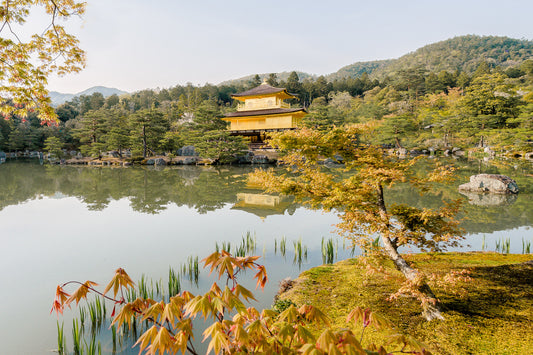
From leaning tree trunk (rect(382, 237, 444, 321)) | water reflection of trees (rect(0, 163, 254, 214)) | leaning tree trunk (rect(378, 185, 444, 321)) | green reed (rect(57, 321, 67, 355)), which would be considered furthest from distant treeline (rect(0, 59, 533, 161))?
green reed (rect(57, 321, 67, 355))

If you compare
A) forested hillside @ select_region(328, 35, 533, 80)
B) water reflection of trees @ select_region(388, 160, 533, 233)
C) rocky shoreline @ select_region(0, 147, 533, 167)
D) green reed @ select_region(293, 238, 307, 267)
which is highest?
forested hillside @ select_region(328, 35, 533, 80)

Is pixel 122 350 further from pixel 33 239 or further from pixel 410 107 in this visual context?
pixel 410 107

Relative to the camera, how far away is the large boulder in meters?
10.0

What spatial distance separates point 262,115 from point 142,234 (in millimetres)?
23514

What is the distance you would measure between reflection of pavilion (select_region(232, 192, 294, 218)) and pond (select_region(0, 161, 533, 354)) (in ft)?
0.11

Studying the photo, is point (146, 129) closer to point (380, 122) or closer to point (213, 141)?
point (213, 141)

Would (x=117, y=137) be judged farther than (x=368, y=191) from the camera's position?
Yes

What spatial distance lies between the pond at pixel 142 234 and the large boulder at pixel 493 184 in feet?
2.32

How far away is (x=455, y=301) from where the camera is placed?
287 cm

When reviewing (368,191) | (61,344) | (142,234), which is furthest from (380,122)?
(61,344)

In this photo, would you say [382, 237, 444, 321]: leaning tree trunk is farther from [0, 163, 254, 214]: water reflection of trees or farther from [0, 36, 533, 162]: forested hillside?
[0, 36, 533, 162]: forested hillside

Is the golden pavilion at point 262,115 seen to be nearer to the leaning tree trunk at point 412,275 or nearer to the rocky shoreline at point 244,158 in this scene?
the rocky shoreline at point 244,158

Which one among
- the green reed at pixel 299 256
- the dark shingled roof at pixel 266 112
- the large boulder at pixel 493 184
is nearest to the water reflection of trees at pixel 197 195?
the large boulder at pixel 493 184

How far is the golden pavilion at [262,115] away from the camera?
1102 inches
